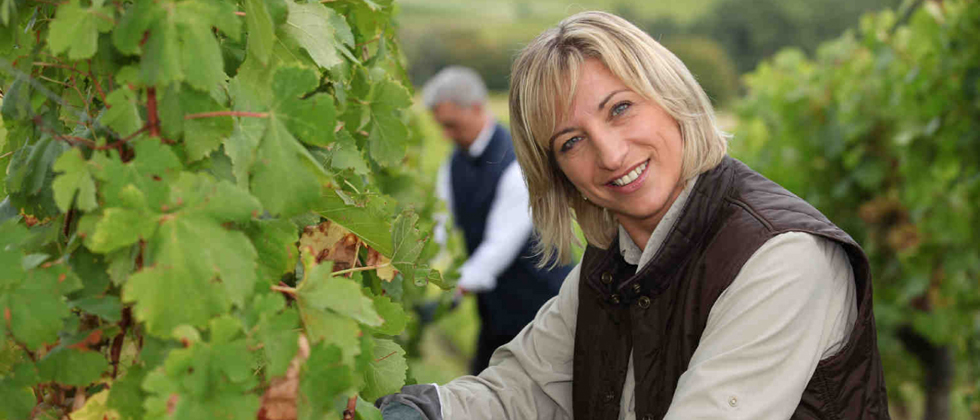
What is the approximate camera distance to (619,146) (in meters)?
1.91

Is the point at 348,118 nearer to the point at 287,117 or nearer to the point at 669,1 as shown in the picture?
the point at 287,117

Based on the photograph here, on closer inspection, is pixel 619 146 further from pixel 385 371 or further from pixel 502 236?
pixel 502 236

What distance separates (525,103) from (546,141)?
10cm

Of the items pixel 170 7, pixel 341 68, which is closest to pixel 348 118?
pixel 341 68

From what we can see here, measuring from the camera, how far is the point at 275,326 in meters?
1.03

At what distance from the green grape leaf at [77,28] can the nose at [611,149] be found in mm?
1111

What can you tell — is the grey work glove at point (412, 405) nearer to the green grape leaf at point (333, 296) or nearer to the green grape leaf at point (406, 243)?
the green grape leaf at point (406, 243)

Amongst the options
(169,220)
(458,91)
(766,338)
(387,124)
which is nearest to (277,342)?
(169,220)

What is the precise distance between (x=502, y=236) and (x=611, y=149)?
3.01 meters

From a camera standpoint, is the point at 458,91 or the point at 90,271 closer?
the point at 90,271

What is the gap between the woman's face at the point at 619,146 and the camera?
192 cm

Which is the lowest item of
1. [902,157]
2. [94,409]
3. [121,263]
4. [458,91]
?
[458,91]

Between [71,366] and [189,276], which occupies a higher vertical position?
[189,276]

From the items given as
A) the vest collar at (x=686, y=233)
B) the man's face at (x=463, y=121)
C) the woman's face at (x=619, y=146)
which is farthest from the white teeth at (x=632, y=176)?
the man's face at (x=463, y=121)
